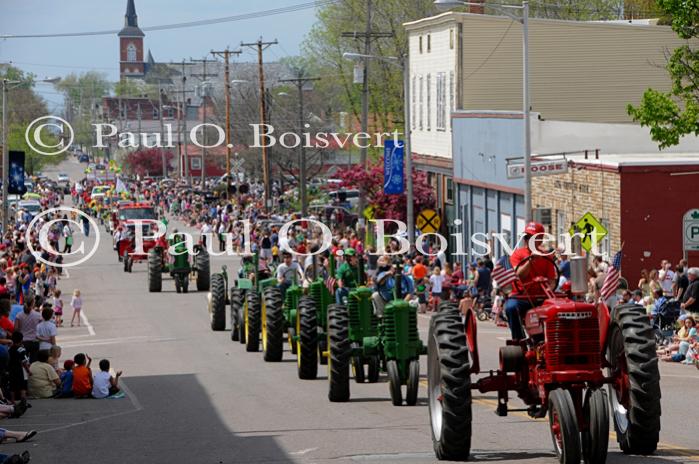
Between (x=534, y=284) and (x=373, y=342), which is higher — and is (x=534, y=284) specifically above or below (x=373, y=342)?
above

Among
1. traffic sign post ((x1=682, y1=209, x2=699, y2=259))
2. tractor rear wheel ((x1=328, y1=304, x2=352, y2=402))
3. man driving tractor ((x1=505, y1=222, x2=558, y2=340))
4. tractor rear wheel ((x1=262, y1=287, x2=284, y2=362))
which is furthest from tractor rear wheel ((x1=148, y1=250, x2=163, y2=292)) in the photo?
man driving tractor ((x1=505, y1=222, x2=558, y2=340))

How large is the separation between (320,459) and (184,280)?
33.3 m

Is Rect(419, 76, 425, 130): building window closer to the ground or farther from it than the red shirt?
farther from it

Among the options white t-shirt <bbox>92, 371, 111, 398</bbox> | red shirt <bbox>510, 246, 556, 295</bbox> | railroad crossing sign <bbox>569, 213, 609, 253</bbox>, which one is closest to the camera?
red shirt <bbox>510, 246, 556, 295</bbox>

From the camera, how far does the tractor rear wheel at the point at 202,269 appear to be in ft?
153

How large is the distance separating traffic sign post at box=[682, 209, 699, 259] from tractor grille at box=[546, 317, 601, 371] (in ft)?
79.4

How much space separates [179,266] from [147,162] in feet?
336

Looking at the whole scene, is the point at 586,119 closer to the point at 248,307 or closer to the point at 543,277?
the point at 248,307

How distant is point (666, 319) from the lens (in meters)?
27.3

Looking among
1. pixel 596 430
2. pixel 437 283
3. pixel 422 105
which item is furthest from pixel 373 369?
pixel 422 105

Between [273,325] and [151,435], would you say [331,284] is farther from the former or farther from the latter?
[151,435]

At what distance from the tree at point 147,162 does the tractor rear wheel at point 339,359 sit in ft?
418

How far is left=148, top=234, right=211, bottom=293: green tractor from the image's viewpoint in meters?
46.2

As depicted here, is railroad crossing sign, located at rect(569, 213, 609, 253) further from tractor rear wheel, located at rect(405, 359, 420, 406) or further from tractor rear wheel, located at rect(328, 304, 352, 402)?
tractor rear wheel, located at rect(405, 359, 420, 406)
